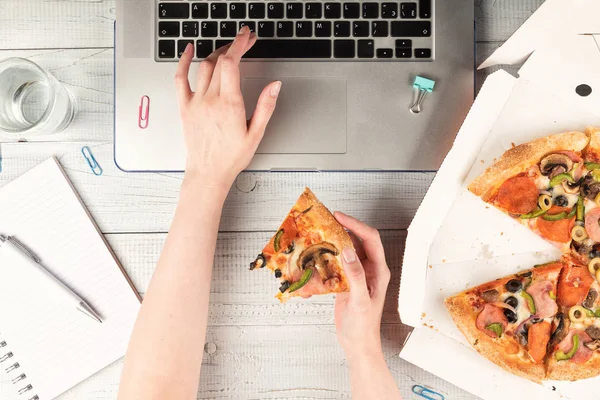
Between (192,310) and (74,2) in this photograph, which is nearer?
(192,310)

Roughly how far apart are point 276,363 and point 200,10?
74 cm

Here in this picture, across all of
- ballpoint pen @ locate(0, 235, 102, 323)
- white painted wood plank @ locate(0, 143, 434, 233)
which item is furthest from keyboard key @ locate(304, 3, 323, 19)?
ballpoint pen @ locate(0, 235, 102, 323)

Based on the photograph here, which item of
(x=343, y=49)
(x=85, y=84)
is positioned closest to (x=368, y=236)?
(x=343, y=49)

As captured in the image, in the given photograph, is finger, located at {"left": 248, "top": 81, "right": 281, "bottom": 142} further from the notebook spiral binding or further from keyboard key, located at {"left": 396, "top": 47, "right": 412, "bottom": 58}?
the notebook spiral binding

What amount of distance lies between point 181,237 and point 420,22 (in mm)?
621

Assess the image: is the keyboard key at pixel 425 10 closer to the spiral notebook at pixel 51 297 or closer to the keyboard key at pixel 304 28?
the keyboard key at pixel 304 28

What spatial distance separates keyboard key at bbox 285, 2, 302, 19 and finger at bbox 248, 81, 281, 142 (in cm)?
15

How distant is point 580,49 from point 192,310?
3.01 feet

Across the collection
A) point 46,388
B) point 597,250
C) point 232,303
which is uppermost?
point 597,250

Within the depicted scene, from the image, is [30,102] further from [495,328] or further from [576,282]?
[576,282]

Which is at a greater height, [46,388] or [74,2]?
→ [74,2]

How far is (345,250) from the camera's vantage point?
0.94 metres

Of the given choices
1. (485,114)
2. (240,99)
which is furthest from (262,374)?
(485,114)

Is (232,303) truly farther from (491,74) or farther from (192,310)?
(491,74)
